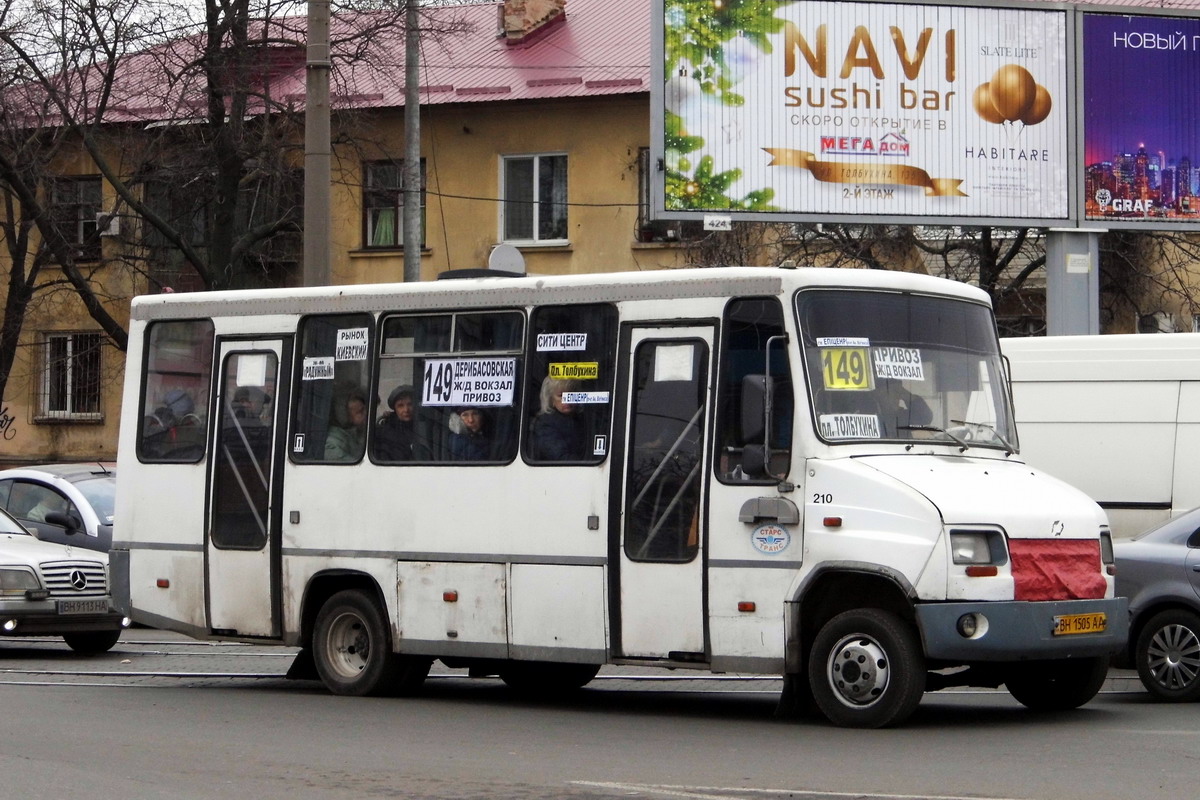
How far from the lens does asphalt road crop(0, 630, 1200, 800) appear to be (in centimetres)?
844

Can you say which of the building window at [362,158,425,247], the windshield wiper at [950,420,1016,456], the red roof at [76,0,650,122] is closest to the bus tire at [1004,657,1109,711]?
the windshield wiper at [950,420,1016,456]

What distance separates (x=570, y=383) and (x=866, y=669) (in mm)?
2706

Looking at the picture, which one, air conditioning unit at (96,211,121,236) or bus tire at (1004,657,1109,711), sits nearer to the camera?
bus tire at (1004,657,1109,711)

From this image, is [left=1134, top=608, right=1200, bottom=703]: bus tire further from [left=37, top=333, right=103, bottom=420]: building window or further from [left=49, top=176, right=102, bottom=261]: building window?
[left=37, top=333, right=103, bottom=420]: building window

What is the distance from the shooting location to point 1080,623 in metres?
10.4

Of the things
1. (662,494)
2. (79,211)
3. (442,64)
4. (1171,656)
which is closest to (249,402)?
(662,494)

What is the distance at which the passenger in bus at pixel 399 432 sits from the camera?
12.6 metres

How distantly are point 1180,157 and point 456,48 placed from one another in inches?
637

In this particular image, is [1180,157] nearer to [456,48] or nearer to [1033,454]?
[1033,454]

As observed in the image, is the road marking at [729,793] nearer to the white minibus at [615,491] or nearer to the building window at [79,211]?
the white minibus at [615,491]

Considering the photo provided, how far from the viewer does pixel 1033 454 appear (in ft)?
51.6

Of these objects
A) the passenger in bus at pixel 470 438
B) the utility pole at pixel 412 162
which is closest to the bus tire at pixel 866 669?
the passenger in bus at pixel 470 438

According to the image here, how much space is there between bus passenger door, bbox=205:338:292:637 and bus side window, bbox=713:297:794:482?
3687 mm

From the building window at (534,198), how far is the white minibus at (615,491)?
2013 centimetres
